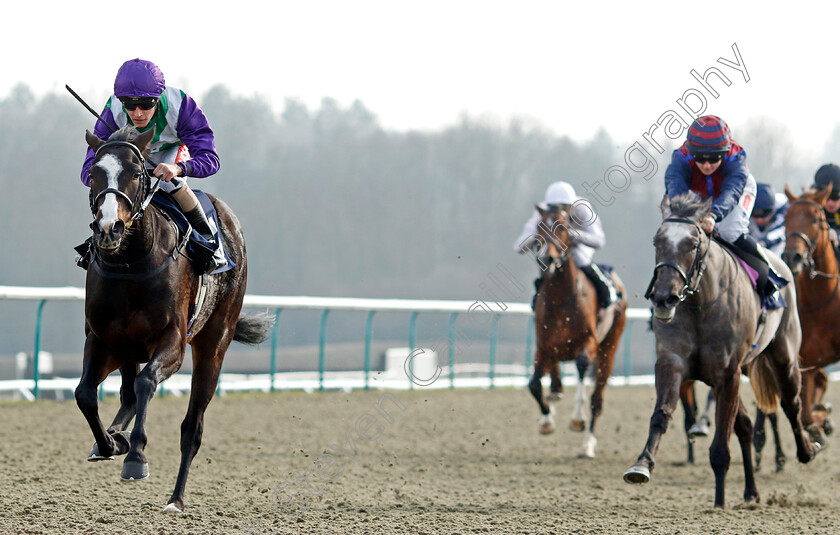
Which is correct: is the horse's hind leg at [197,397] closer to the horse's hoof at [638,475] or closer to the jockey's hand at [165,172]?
the jockey's hand at [165,172]

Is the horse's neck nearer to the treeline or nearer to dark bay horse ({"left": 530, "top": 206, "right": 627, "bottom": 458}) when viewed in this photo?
dark bay horse ({"left": 530, "top": 206, "right": 627, "bottom": 458})

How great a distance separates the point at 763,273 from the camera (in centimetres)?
623

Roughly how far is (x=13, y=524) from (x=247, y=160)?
3721 centimetres

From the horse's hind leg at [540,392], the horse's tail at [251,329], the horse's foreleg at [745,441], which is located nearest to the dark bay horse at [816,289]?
the horse's foreleg at [745,441]

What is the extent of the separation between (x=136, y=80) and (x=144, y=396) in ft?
4.92

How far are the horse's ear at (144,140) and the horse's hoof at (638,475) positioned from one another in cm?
277

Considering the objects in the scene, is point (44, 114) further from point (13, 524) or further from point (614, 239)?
point (13, 524)

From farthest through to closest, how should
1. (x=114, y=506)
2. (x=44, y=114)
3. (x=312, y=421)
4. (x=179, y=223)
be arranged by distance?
1. (x=44, y=114)
2. (x=312, y=421)
3. (x=114, y=506)
4. (x=179, y=223)

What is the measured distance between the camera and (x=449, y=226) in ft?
144

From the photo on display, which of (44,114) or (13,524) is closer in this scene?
(13,524)

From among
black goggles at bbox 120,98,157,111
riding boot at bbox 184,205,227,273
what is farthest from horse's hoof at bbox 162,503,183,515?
black goggles at bbox 120,98,157,111

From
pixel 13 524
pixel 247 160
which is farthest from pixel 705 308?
pixel 247 160

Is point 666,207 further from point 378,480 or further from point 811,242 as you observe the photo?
point 378,480

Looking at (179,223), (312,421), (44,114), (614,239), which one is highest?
(44,114)
